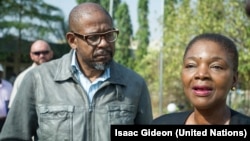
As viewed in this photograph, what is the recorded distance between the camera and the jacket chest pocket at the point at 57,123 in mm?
3211

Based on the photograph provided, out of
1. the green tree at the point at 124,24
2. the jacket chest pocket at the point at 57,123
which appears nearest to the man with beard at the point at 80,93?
the jacket chest pocket at the point at 57,123

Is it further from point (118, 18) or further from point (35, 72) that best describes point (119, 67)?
point (118, 18)

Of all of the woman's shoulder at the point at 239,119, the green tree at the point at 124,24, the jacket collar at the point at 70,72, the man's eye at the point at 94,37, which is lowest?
the woman's shoulder at the point at 239,119

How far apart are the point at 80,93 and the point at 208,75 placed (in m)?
1.16

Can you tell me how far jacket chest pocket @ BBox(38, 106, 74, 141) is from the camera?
3.21 meters

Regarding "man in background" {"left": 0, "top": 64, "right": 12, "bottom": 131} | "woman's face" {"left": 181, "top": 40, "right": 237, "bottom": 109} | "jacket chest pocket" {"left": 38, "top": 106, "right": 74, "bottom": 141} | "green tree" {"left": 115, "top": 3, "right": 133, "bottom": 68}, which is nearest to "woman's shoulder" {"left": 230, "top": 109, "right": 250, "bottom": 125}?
"woman's face" {"left": 181, "top": 40, "right": 237, "bottom": 109}

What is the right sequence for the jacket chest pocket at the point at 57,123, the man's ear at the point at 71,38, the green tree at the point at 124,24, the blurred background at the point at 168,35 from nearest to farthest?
the jacket chest pocket at the point at 57,123 < the man's ear at the point at 71,38 < the blurred background at the point at 168,35 < the green tree at the point at 124,24

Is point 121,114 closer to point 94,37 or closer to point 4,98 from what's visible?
point 94,37

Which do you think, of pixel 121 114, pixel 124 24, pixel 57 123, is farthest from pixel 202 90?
pixel 124 24

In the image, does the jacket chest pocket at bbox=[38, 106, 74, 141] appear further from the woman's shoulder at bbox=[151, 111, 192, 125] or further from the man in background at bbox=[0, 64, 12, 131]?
the man in background at bbox=[0, 64, 12, 131]

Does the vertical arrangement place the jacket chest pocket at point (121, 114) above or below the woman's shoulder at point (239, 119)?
above

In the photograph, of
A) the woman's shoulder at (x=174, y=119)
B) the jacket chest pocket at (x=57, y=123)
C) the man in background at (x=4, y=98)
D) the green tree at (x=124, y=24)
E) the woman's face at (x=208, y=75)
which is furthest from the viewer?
the green tree at (x=124, y=24)

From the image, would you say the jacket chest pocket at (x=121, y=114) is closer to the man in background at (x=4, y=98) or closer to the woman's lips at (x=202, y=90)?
the woman's lips at (x=202, y=90)

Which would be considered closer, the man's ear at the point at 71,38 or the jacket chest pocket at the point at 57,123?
the jacket chest pocket at the point at 57,123
